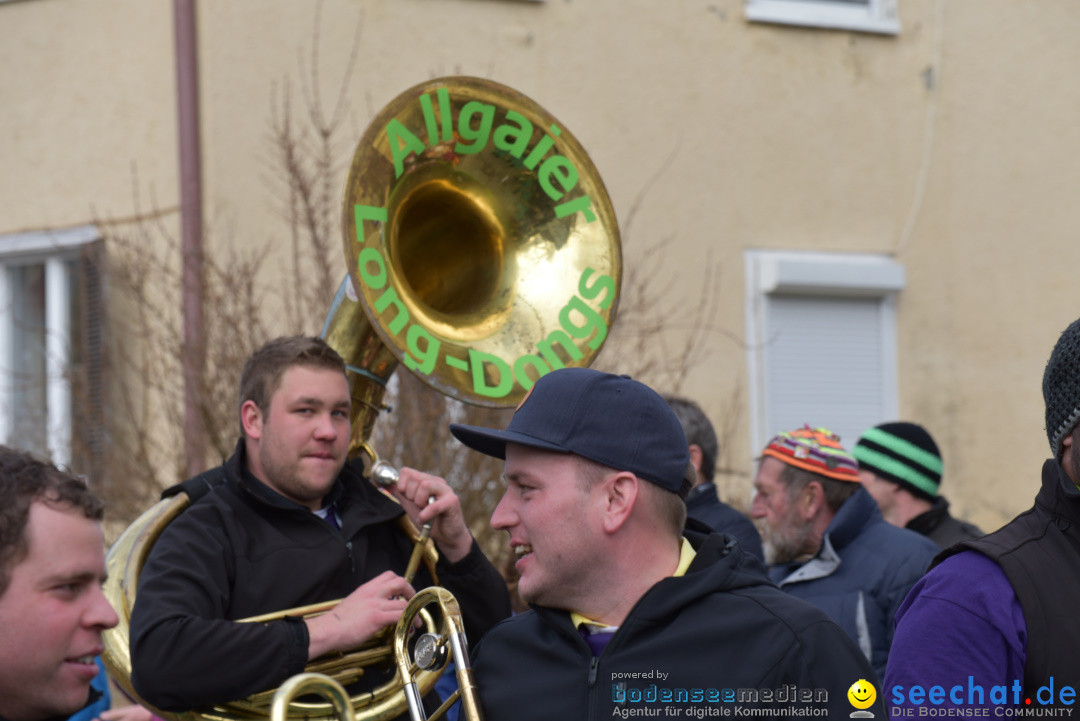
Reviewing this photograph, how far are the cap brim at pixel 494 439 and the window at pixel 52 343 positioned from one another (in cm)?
610

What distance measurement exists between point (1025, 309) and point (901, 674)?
27.6 feet

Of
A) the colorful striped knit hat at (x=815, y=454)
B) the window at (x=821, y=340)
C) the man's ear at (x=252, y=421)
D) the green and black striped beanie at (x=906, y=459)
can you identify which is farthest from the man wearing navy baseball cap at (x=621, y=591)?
the window at (x=821, y=340)

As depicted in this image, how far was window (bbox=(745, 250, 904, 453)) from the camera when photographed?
31.4ft

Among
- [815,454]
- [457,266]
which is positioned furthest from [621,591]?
[815,454]

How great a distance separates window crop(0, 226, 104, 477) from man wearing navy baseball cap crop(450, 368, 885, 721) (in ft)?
20.6

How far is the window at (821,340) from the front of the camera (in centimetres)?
957

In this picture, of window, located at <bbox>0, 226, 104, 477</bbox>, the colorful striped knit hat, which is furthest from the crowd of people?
window, located at <bbox>0, 226, 104, 477</bbox>

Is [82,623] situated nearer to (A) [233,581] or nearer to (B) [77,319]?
(A) [233,581]

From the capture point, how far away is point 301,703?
3256 mm

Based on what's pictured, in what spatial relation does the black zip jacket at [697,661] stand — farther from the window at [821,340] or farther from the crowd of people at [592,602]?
the window at [821,340]

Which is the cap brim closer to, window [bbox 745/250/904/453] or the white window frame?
window [bbox 745/250/904/453]

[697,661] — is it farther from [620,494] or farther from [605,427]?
[605,427]

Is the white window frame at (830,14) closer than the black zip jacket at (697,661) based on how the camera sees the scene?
No

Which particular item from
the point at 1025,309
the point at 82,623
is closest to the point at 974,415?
the point at 1025,309
